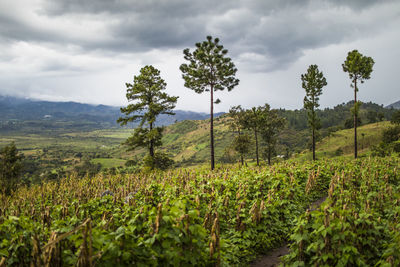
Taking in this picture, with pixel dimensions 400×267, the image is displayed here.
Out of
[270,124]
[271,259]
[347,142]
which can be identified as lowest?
[347,142]

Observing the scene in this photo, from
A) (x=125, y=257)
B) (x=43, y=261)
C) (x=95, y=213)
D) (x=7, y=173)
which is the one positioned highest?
(x=125, y=257)

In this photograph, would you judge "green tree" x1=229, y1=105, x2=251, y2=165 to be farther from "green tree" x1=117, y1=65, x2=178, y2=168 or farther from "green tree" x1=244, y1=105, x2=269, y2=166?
"green tree" x1=117, y1=65, x2=178, y2=168

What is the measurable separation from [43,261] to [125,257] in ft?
5.12

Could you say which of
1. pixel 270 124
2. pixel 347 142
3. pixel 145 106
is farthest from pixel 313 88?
pixel 347 142

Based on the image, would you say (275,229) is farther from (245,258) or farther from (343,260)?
(343,260)

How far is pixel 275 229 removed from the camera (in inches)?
309

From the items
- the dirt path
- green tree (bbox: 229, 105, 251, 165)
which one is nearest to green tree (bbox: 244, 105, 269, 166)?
green tree (bbox: 229, 105, 251, 165)

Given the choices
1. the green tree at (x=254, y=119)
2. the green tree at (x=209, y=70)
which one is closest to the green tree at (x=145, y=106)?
the green tree at (x=209, y=70)

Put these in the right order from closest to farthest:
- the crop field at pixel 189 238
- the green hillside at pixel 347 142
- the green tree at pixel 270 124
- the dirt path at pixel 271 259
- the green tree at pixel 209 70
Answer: the crop field at pixel 189 238 → the dirt path at pixel 271 259 → the green tree at pixel 209 70 → the green tree at pixel 270 124 → the green hillside at pixel 347 142

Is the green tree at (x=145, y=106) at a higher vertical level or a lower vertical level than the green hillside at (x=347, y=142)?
higher

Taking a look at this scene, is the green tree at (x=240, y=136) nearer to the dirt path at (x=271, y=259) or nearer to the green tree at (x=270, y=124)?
the green tree at (x=270, y=124)

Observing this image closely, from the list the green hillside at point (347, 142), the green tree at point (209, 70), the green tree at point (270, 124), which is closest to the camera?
the green tree at point (209, 70)

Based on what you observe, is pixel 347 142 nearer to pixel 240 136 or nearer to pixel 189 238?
→ pixel 240 136

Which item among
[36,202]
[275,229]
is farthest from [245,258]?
[36,202]
